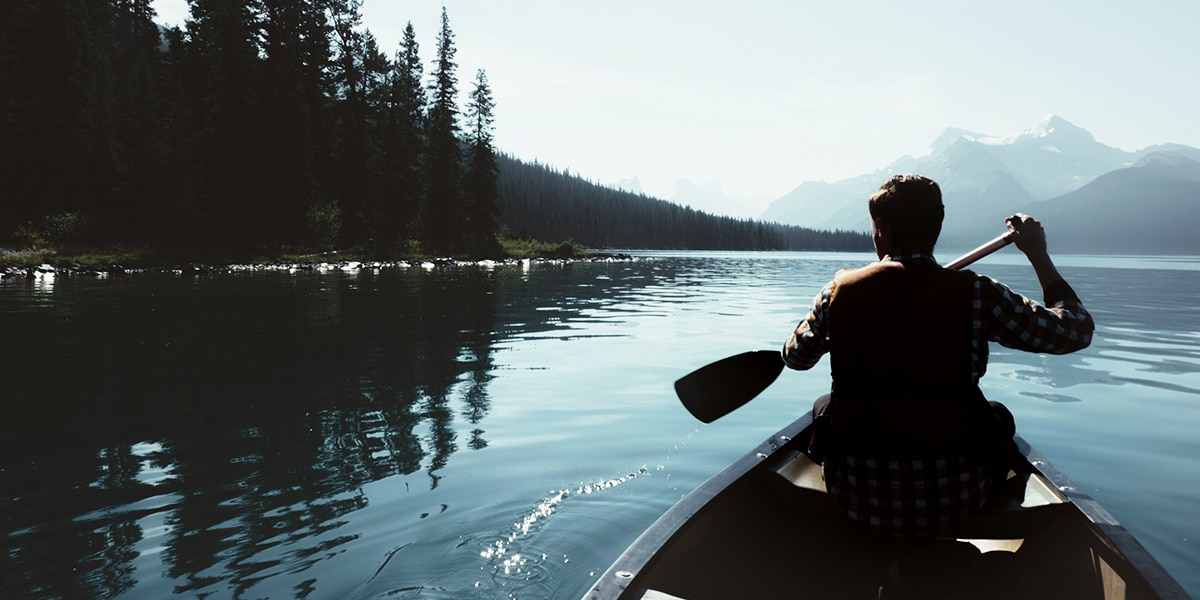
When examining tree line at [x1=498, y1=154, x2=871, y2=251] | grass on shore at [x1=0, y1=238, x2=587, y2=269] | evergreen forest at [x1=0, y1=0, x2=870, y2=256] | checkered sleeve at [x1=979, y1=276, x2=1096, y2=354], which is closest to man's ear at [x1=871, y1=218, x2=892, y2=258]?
checkered sleeve at [x1=979, y1=276, x2=1096, y2=354]

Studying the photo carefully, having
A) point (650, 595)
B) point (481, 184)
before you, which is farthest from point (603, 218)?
point (650, 595)

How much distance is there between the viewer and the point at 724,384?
174 inches

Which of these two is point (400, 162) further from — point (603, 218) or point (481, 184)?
point (603, 218)

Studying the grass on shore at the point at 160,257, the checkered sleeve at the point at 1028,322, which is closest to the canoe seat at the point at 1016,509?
the checkered sleeve at the point at 1028,322

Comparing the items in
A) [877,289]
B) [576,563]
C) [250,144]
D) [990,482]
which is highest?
[250,144]

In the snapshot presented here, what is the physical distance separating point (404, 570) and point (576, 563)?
114 centimetres

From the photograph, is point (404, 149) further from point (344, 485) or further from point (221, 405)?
point (344, 485)

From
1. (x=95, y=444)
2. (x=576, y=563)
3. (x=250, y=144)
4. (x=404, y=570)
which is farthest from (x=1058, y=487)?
(x=250, y=144)

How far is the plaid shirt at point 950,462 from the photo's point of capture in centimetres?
299

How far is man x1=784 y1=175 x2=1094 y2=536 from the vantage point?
298 cm

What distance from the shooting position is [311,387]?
9969 millimetres

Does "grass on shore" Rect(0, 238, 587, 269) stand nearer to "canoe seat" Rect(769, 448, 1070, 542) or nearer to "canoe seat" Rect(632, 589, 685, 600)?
"canoe seat" Rect(632, 589, 685, 600)

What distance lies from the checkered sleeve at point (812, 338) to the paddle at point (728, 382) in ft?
2.37

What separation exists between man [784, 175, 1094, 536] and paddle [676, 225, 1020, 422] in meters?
1.01
